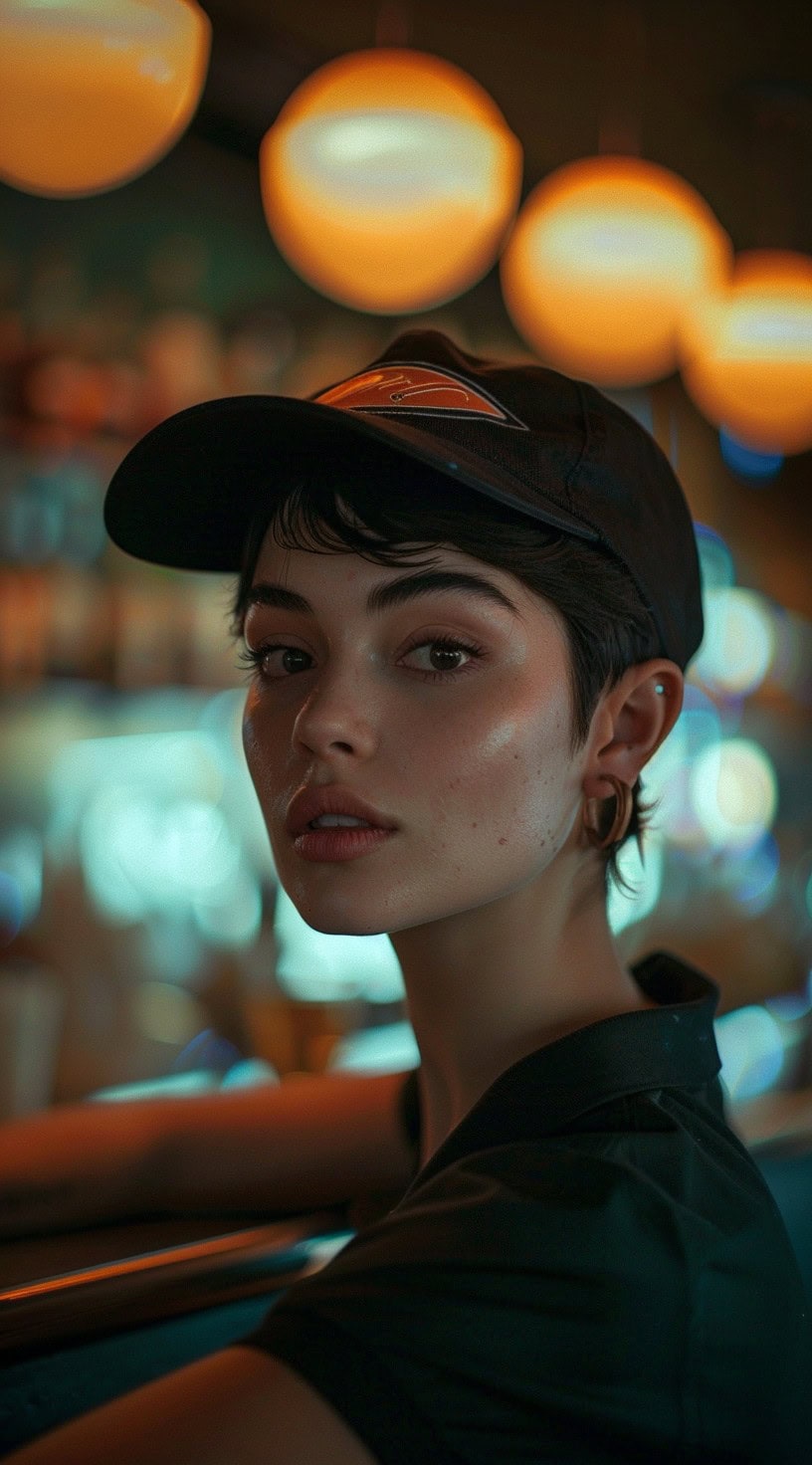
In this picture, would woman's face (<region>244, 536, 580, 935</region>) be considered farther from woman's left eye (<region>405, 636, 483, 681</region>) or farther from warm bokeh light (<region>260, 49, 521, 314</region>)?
warm bokeh light (<region>260, 49, 521, 314</region>)

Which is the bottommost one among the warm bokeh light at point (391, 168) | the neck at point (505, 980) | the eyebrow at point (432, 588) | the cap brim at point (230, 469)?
the neck at point (505, 980)

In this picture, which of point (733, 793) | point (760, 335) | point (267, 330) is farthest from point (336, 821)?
point (733, 793)

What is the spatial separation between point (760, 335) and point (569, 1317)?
189cm

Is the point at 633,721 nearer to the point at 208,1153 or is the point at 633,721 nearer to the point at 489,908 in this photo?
the point at 489,908

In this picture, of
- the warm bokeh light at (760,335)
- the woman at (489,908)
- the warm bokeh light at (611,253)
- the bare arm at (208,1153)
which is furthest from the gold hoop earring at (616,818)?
the warm bokeh light at (760,335)

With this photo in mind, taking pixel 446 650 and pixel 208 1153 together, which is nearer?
pixel 446 650

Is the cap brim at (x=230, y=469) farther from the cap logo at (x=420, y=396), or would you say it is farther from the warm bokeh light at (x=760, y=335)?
the warm bokeh light at (x=760, y=335)

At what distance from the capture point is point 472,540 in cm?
84

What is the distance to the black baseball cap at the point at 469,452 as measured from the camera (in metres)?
0.83

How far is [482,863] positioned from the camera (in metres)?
0.83

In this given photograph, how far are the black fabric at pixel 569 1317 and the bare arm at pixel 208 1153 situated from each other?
45 cm

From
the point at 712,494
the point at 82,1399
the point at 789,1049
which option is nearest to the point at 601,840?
the point at 82,1399

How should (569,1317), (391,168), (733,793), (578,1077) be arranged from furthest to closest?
(733,793) < (391,168) < (578,1077) < (569,1317)

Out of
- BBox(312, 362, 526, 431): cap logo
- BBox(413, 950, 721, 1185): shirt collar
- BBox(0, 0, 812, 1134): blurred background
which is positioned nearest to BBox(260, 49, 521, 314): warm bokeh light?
BBox(0, 0, 812, 1134): blurred background
